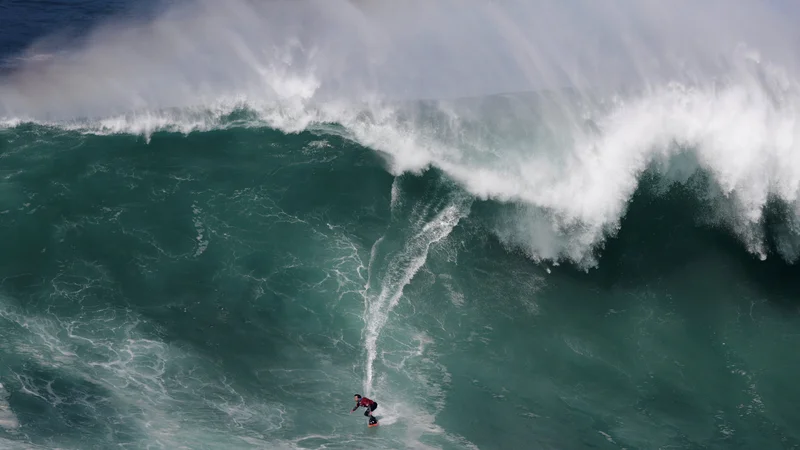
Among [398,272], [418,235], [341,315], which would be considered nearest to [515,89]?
[418,235]

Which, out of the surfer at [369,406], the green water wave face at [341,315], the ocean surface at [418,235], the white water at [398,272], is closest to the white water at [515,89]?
the ocean surface at [418,235]

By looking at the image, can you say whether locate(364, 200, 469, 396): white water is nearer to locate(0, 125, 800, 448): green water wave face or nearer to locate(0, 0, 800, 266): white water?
locate(0, 125, 800, 448): green water wave face

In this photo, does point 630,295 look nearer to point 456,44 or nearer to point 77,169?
point 456,44

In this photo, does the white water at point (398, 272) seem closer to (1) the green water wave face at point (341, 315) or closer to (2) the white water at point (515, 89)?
(1) the green water wave face at point (341, 315)

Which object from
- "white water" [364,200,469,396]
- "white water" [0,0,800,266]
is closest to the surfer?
"white water" [364,200,469,396]

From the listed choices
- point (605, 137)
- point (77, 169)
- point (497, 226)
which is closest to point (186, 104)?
point (77, 169)

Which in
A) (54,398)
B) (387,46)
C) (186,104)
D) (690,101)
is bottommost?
(54,398)
